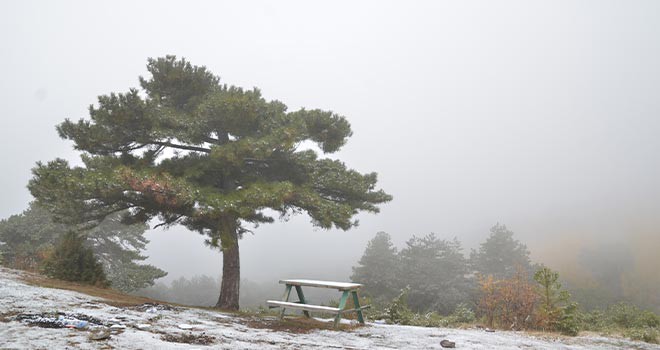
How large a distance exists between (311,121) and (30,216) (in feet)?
76.9

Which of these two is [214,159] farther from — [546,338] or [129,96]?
[546,338]

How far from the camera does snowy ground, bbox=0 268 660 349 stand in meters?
4.68

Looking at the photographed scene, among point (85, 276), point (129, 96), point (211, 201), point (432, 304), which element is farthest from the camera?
point (432, 304)

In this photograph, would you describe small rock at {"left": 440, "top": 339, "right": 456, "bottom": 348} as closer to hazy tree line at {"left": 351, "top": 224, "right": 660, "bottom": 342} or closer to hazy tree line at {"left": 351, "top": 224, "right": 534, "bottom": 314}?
hazy tree line at {"left": 351, "top": 224, "right": 660, "bottom": 342}

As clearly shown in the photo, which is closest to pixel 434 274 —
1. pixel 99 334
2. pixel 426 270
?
pixel 426 270

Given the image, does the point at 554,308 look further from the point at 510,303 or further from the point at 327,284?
the point at 327,284

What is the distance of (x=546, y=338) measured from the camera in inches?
336

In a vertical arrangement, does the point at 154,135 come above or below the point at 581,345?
above

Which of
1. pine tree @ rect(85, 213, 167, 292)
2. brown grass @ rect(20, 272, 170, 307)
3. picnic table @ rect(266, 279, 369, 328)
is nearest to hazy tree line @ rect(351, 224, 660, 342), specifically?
picnic table @ rect(266, 279, 369, 328)

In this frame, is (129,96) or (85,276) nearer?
(129,96)

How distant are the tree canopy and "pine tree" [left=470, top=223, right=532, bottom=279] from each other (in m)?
35.0

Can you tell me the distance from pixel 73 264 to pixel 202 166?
16.8 feet

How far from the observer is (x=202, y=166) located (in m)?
11.4

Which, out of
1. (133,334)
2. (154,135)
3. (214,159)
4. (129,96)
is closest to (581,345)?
(133,334)
